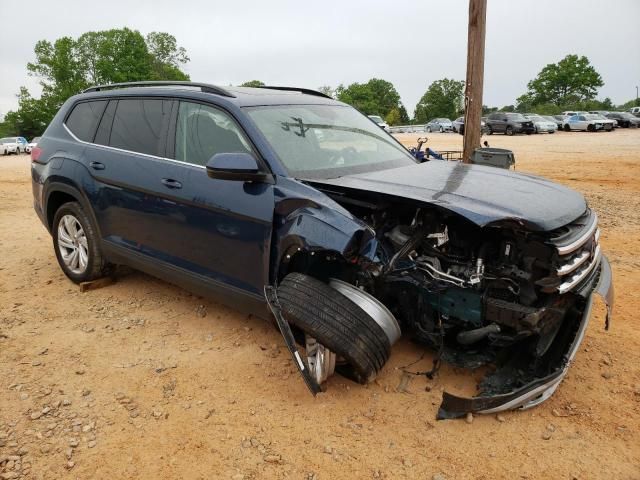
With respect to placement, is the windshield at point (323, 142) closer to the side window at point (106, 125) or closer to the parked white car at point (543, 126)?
the side window at point (106, 125)

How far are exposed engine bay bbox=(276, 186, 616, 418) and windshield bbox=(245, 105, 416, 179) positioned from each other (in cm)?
41

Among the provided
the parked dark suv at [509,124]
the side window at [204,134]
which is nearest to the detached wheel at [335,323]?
the side window at [204,134]

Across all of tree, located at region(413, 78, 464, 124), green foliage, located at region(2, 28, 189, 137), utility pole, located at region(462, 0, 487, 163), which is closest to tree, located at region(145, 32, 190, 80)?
green foliage, located at region(2, 28, 189, 137)

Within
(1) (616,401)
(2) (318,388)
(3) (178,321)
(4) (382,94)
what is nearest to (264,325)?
(3) (178,321)

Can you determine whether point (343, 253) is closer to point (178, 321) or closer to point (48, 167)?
point (178, 321)

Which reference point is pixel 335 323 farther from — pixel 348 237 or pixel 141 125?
pixel 141 125

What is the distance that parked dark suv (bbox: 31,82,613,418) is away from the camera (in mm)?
2709

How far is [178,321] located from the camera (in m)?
4.10

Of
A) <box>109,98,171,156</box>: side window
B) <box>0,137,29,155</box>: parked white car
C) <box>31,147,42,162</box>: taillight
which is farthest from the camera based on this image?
<box>0,137,29,155</box>: parked white car

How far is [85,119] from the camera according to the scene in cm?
473

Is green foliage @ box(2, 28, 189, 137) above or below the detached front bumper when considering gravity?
above

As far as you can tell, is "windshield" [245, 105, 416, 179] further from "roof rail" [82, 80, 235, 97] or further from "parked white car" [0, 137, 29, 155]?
"parked white car" [0, 137, 29, 155]

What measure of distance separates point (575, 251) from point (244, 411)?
204 centimetres

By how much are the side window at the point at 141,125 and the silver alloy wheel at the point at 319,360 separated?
6.19ft
